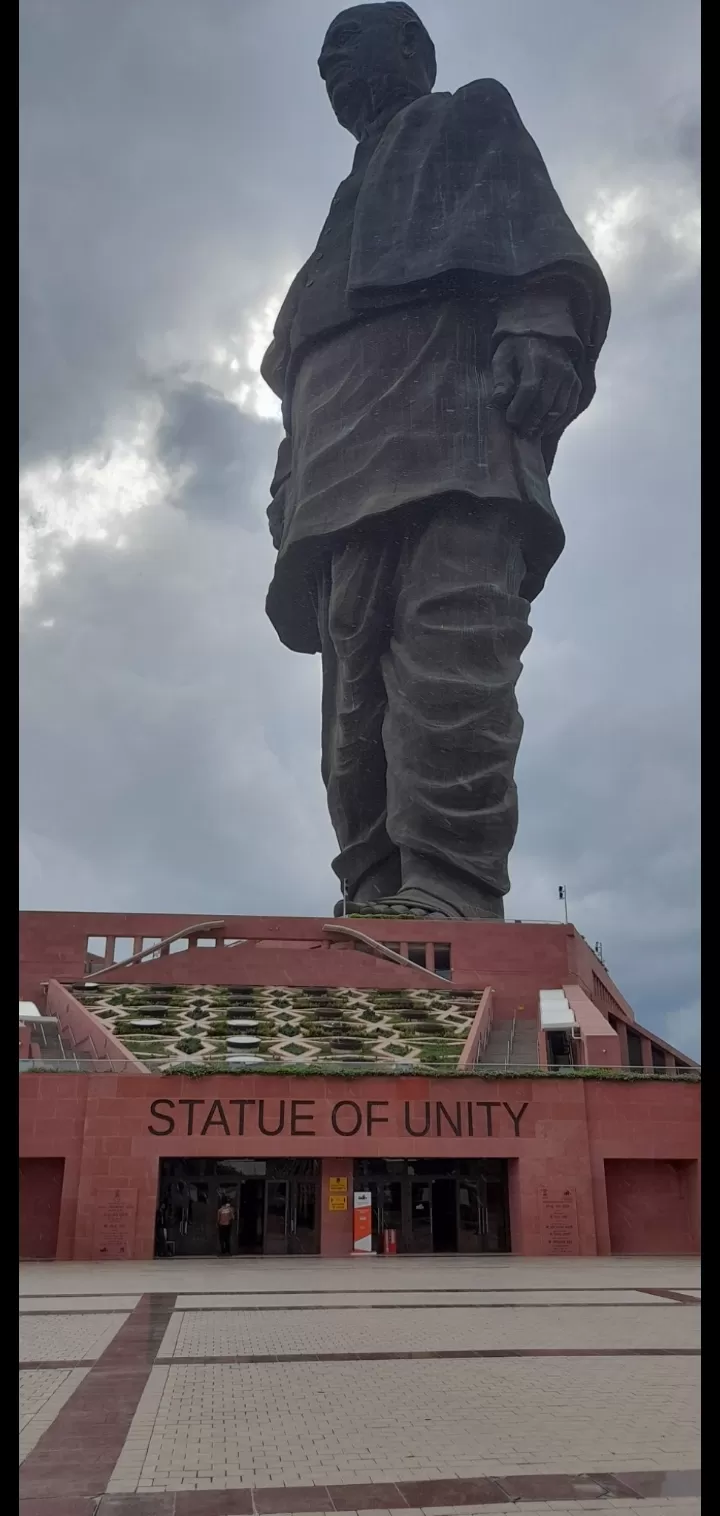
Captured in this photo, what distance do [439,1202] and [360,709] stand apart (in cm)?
1852

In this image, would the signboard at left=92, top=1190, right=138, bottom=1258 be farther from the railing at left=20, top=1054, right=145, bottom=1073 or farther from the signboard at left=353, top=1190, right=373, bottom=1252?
the signboard at left=353, top=1190, right=373, bottom=1252

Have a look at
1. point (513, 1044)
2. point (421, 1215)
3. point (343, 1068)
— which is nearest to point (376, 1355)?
point (343, 1068)

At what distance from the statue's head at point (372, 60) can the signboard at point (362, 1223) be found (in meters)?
31.1

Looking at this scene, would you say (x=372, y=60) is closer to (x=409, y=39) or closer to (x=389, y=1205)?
(x=409, y=39)

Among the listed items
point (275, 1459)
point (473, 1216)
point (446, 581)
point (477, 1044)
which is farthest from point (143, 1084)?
point (446, 581)

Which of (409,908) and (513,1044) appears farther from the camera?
(409,908)

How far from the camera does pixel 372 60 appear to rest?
116 feet

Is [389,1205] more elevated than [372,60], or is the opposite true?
[372,60]

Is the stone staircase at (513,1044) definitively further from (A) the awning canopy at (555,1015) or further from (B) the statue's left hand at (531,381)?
(B) the statue's left hand at (531,381)

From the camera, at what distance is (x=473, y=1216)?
52.9 ft

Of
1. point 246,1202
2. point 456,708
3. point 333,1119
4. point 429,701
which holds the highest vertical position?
point 429,701

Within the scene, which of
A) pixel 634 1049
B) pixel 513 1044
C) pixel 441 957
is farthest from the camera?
pixel 441 957

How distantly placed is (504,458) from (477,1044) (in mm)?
17314
